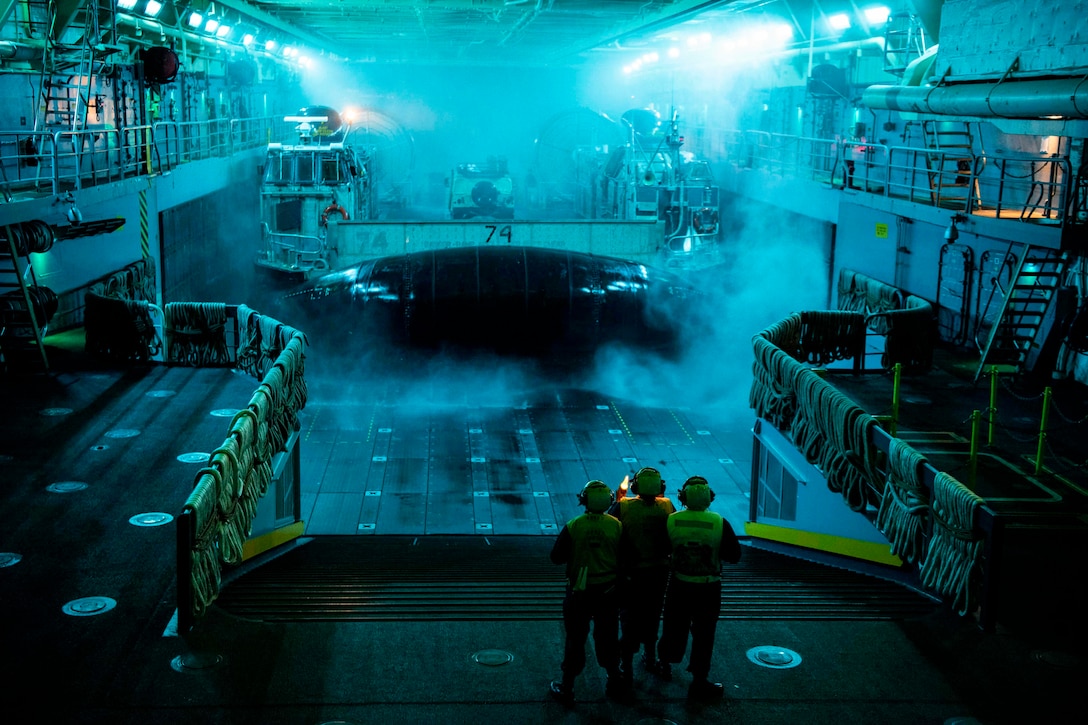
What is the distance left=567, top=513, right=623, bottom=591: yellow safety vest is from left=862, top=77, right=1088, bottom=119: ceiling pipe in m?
9.18

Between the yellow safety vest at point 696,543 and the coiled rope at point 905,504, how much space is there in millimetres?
2240

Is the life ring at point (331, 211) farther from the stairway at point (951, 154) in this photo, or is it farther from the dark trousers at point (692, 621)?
the dark trousers at point (692, 621)

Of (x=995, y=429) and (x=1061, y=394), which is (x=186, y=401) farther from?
(x=1061, y=394)

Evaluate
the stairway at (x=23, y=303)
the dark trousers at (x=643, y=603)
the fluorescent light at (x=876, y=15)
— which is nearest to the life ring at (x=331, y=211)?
the stairway at (x=23, y=303)

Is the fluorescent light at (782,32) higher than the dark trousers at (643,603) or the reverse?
higher

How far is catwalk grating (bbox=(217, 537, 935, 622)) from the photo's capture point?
7.81 metres

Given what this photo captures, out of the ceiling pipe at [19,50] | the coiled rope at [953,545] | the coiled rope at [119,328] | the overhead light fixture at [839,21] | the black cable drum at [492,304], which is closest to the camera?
the coiled rope at [953,545]

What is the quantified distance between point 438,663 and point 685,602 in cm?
165

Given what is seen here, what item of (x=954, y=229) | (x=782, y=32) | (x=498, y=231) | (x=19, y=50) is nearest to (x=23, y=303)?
(x=19, y=50)

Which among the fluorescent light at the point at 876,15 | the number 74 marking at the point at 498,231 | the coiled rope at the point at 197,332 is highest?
the fluorescent light at the point at 876,15

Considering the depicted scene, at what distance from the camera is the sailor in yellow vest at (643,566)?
6578mm

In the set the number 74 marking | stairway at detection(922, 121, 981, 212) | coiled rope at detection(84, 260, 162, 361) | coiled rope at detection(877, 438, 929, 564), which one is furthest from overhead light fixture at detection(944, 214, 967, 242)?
coiled rope at detection(84, 260, 162, 361)

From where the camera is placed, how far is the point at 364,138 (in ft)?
120

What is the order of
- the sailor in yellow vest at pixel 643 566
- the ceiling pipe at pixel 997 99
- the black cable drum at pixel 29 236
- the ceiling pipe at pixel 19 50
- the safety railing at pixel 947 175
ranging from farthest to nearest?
the ceiling pipe at pixel 19 50 → the safety railing at pixel 947 175 → the black cable drum at pixel 29 236 → the ceiling pipe at pixel 997 99 → the sailor in yellow vest at pixel 643 566
